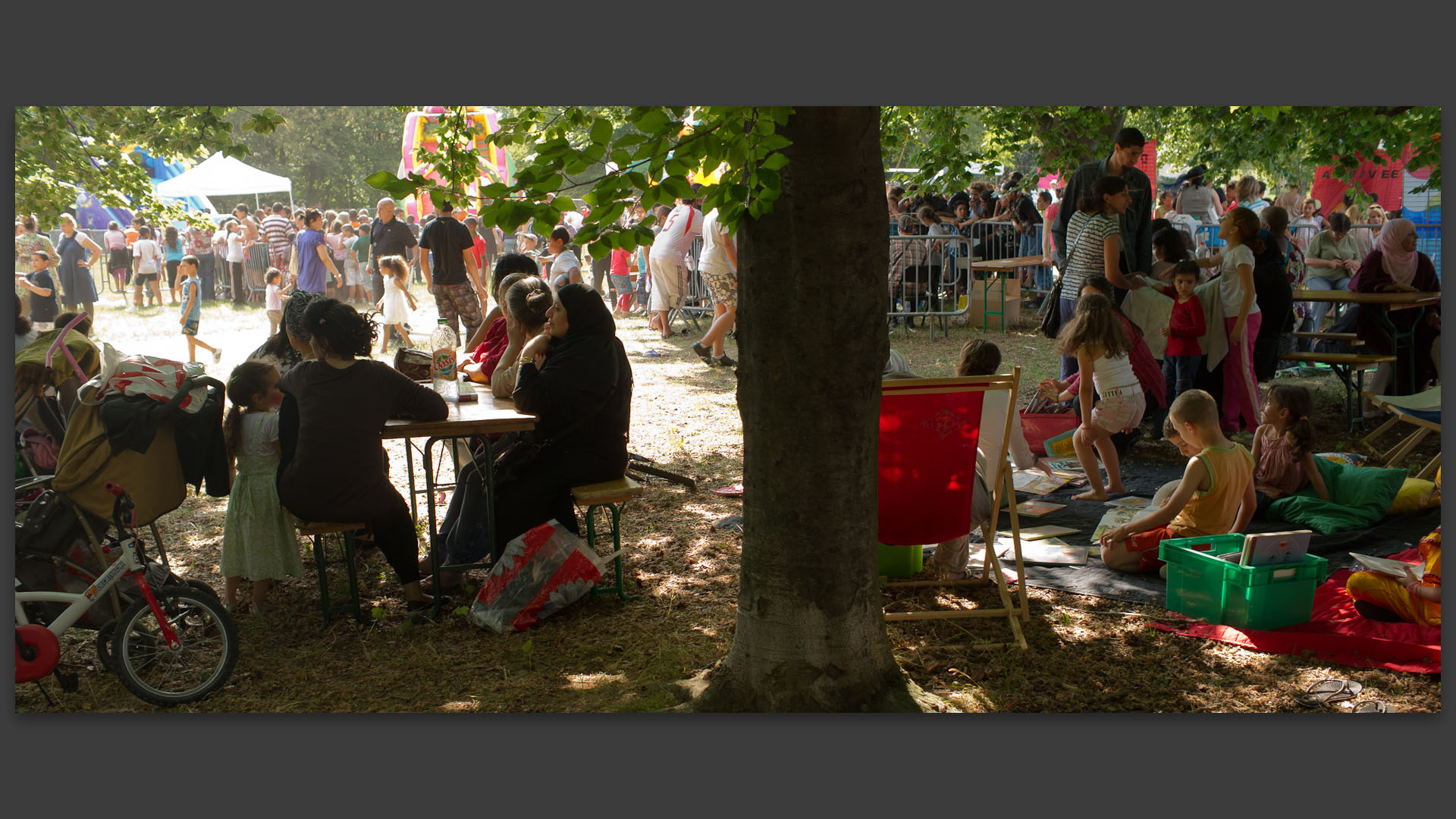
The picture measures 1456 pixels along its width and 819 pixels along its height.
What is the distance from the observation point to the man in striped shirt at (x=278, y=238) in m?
13.8

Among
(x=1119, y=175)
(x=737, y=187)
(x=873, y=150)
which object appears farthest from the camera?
(x=1119, y=175)

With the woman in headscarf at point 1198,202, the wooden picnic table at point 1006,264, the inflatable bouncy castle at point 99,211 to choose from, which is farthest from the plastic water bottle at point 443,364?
the woman in headscarf at point 1198,202

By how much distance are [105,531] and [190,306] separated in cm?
762

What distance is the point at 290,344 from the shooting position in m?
5.02

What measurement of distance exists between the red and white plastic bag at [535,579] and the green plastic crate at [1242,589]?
7.87ft

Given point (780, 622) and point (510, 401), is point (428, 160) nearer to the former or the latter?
point (510, 401)

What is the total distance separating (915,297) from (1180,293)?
6.08 metres

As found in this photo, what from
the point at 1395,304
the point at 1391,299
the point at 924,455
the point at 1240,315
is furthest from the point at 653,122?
the point at 1395,304

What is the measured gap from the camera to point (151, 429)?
4008mm

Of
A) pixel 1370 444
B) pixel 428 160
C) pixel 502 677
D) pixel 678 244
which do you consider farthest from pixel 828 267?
pixel 678 244

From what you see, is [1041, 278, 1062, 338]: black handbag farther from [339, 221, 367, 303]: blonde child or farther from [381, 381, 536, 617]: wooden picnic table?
[339, 221, 367, 303]: blonde child

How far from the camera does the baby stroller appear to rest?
3.72 meters

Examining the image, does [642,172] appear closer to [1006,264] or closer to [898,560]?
[898,560]

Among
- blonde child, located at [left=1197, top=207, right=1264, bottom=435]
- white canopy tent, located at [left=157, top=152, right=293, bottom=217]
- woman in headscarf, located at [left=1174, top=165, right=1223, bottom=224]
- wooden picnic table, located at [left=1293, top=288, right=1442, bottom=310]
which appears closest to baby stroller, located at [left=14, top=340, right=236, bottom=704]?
blonde child, located at [left=1197, top=207, right=1264, bottom=435]
